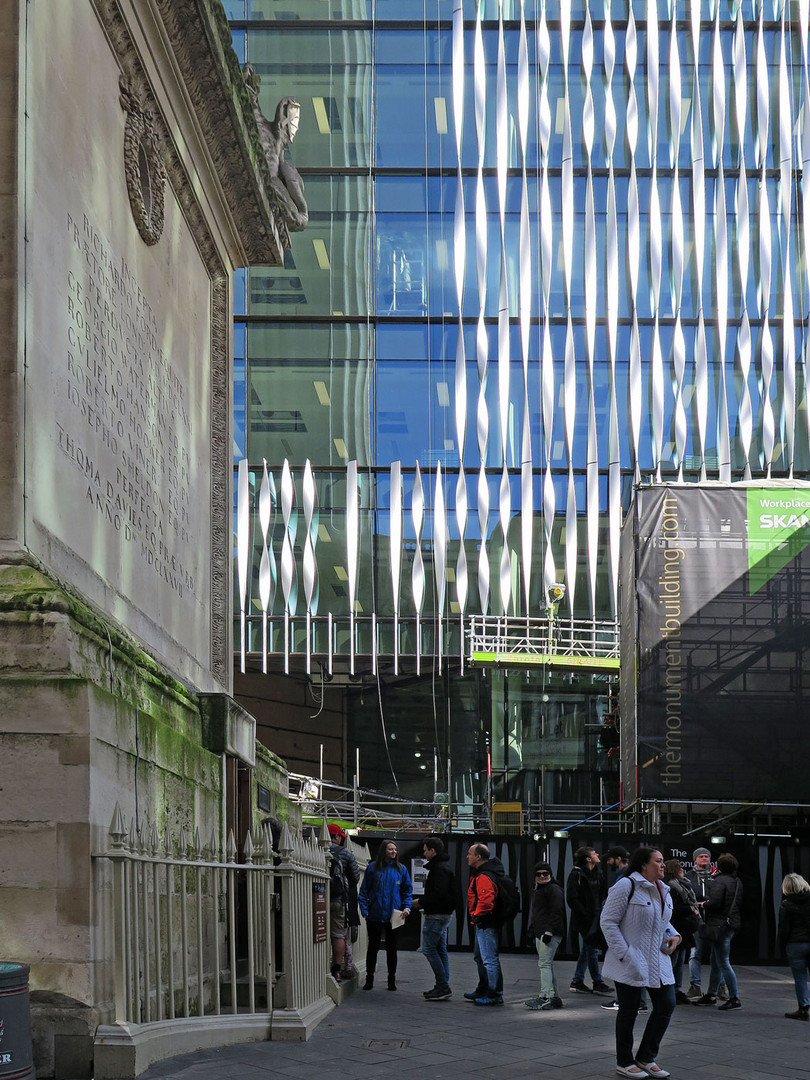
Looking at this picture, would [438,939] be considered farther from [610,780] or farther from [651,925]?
[610,780]

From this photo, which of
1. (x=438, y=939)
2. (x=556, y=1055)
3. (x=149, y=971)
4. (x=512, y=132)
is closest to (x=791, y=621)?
(x=438, y=939)

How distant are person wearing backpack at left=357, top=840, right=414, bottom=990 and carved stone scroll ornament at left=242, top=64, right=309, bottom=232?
265 inches

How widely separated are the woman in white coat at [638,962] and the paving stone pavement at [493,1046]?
0.23m

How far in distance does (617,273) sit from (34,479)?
34.5 m

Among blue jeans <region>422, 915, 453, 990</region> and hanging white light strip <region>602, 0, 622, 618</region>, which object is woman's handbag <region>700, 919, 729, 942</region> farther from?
hanging white light strip <region>602, 0, 622, 618</region>

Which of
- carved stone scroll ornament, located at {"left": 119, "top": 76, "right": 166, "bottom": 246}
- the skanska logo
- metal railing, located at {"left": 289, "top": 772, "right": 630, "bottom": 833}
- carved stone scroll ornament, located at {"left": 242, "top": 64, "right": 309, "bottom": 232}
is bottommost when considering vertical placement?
metal railing, located at {"left": 289, "top": 772, "right": 630, "bottom": 833}

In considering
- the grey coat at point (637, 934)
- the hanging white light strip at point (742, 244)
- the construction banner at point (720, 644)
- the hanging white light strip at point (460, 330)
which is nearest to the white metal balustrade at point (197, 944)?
the grey coat at point (637, 934)

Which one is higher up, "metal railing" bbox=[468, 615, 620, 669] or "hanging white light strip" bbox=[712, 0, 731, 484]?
"hanging white light strip" bbox=[712, 0, 731, 484]

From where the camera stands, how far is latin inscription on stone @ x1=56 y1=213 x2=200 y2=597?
29.2 feet

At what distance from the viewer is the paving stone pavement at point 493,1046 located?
8.39 m

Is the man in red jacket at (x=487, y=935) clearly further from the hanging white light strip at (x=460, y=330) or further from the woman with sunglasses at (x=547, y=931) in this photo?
the hanging white light strip at (x=460, y=330)

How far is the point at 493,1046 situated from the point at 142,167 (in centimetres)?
695

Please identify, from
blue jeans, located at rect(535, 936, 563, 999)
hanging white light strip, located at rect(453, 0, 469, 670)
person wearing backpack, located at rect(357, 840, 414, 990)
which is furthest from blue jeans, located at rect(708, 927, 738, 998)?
hanging white light strip, located at rect(453, 0, 469, 670)

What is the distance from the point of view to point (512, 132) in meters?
41.2
